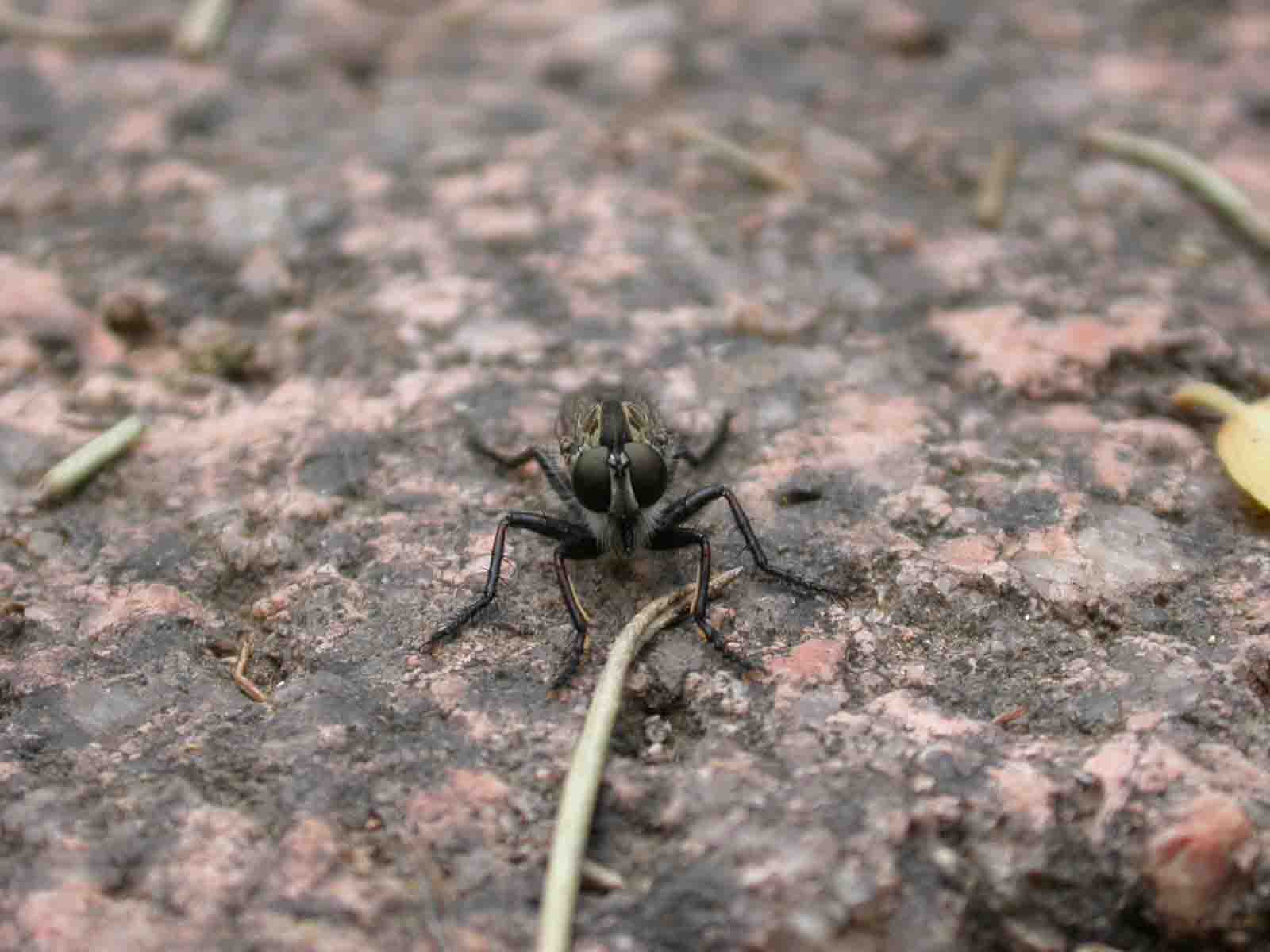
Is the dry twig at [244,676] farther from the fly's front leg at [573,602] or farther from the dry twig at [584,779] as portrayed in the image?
the dry twig at [584,779]

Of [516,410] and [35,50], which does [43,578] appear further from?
[35,50]

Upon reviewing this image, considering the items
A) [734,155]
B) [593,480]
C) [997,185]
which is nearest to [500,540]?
[593,480]

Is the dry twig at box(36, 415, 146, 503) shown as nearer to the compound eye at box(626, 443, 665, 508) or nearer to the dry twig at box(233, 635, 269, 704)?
the dry twig at box(233, 635, 269, 704)

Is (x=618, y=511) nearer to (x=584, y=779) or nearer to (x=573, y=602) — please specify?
(x=573, y=602)

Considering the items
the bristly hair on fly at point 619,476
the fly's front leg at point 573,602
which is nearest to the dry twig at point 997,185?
the bristly hair on fly at point 619,476

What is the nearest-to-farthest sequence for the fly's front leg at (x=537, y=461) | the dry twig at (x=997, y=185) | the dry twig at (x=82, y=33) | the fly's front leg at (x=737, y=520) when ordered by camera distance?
the fly's front leg at (x=737, y=520) < the fly's front leg at (x=537, y=461) < the dry twig at (x=997, y=185) < the dry twig at (x=82, y=33)

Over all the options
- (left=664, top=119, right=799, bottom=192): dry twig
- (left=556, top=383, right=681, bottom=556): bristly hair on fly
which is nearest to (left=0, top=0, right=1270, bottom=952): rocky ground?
(left=664, top=119, right=799, bottom=192): dry twig

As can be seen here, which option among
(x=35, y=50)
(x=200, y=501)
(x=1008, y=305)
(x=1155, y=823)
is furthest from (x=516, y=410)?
(x=35, y=50)

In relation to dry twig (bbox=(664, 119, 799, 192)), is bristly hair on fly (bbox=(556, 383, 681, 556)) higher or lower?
lower
